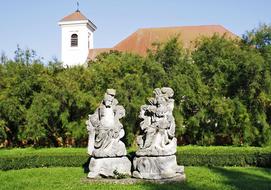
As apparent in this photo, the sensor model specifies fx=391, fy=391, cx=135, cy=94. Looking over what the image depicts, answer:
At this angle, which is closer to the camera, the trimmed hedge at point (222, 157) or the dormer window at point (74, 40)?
the trimmed hedge at point (222, 157)

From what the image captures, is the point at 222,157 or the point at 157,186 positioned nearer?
the point at 157,186

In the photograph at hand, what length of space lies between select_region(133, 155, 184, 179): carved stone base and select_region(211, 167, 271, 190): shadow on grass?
1.58 metres

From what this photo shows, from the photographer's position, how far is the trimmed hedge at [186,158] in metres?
15.6

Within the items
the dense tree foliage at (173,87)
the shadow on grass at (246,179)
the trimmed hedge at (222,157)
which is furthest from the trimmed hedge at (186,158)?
the dense tree foliage at (173,87)

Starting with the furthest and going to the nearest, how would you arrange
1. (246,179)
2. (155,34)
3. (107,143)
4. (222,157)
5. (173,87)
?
(155,34) → (173,87) → (222,157) → (246,179) → (107,143)

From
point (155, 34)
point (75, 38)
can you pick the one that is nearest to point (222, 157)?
point (155, 34)

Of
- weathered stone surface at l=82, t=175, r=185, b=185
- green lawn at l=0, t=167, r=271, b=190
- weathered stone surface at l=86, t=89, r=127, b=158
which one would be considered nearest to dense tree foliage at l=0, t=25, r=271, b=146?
green lawn at l=0, t=167, r=271, b=190

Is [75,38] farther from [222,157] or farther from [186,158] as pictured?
[222,157]

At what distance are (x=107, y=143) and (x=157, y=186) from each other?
2.01 metres

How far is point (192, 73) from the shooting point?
20.2m

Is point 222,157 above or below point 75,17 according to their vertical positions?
below

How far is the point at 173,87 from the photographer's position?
1950 cm

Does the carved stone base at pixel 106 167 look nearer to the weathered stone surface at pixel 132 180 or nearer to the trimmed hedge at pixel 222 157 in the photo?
the weathered stone surface at pixel 132 180

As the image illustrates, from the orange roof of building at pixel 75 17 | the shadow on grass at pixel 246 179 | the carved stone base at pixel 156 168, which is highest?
the orange roof of building at pixel 75 17
